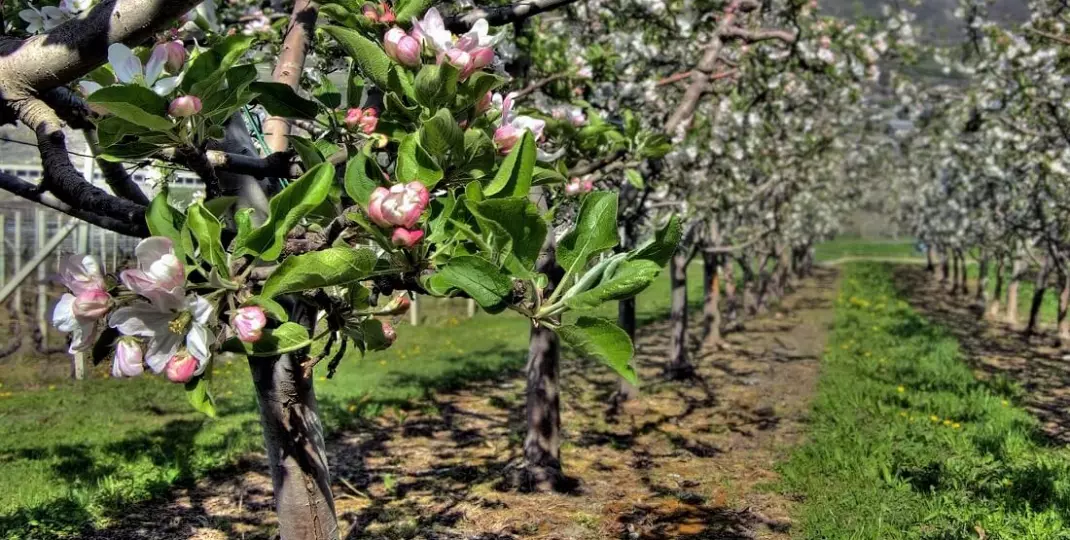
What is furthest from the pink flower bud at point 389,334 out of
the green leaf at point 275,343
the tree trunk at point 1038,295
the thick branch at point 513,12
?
the tree trunk at point 1038,295

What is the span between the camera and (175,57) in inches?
52.0

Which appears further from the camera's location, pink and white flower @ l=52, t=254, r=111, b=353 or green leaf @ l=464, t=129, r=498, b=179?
green leaf @ l=464, t=129, r=498, b=179

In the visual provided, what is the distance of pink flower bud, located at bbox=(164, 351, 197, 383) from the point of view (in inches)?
47.4

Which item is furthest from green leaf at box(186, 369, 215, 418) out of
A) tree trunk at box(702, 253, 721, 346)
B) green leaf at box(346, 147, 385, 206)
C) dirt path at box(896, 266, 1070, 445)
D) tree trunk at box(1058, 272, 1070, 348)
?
tree trunk at box(1058, 272, 1070, 348)

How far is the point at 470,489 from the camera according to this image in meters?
4.82

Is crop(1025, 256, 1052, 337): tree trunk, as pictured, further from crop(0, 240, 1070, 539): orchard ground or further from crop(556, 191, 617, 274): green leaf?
crop(556, 191, 617, 274): green leaf

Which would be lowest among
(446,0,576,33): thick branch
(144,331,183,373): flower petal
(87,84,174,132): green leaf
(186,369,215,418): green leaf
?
(186,369,215,418): green leaf

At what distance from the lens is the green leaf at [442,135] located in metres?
1.25

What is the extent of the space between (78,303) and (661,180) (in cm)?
625

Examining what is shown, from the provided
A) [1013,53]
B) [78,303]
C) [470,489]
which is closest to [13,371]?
[470,489]

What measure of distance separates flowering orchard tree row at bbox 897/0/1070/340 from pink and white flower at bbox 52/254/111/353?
5.38 metres

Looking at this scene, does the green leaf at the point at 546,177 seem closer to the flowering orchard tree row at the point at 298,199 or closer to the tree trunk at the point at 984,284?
the flowering orchard tree row at the point at 298,199

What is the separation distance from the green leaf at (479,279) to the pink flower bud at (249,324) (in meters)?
0.31

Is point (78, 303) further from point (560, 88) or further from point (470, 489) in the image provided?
point (470, 489)
